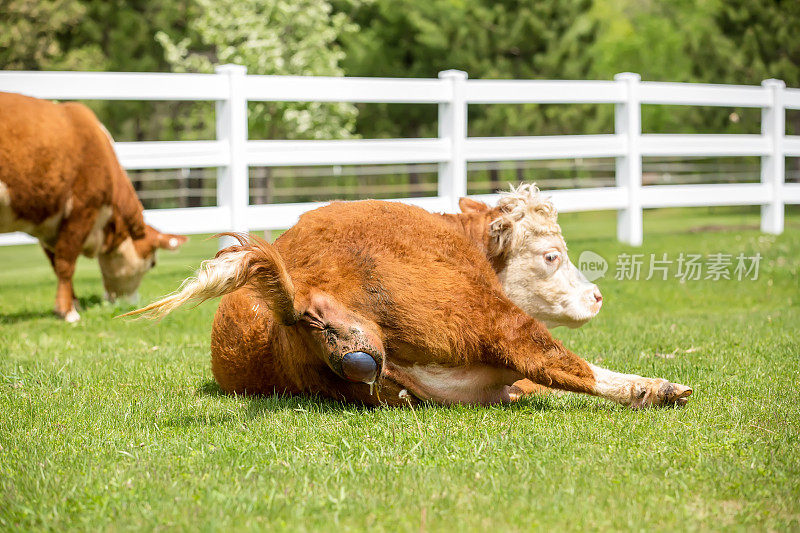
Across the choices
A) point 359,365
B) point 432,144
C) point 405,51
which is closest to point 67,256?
point 432,144

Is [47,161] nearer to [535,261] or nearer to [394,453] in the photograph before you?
[535,261]

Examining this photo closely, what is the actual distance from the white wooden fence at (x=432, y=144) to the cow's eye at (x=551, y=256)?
109 inches

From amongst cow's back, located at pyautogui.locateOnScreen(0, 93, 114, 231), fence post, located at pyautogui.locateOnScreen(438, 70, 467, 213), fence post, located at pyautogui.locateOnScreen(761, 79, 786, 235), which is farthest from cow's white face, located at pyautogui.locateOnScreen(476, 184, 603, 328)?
fence post, located at pyautogui.locateOnScreen(761, 79, 786, 235)

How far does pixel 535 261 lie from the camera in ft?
14.1

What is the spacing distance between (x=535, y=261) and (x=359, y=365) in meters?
1.30

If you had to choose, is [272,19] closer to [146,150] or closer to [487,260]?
[146,150]

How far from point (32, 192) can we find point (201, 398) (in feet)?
11.1

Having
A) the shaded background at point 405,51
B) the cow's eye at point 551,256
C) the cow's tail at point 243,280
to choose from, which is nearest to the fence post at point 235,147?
the cow's eye at point 551,256

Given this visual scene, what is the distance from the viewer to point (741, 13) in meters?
23.7

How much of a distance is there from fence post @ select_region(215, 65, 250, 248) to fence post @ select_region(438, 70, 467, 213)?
2.22 m

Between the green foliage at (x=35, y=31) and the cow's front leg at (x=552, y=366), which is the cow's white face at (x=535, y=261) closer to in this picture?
the cow's front leg at (x=552, y=366)

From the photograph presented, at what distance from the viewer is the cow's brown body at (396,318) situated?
3434 mm

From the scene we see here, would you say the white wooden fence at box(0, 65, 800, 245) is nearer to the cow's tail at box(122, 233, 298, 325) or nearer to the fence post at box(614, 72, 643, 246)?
the fence post at box(614, 72, 643, 246)

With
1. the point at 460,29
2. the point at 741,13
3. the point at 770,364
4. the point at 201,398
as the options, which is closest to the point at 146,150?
the point at 201,398
